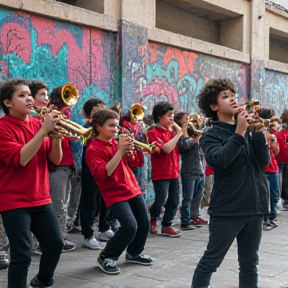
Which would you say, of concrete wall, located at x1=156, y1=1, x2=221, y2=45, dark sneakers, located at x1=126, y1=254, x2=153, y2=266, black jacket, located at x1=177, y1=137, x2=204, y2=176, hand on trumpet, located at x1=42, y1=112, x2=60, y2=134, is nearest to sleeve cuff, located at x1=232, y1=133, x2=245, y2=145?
hand on trumpet, located at x1=42, y1=112, x2=60, y2=134

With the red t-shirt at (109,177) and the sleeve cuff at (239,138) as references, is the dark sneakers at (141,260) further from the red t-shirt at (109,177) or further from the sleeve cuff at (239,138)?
the sleeve cuff at (239,138)

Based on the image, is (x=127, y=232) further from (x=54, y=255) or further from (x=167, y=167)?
(x=167, y=167)

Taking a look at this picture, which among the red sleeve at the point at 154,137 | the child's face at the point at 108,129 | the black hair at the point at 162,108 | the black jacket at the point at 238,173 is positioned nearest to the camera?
the black jacket at the point at 238,173

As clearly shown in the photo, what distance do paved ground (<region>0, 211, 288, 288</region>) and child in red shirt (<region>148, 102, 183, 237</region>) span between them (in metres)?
0.52

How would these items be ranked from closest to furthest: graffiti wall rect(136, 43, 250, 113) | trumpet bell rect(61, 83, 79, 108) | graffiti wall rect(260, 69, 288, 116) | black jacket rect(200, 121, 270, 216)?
black jacket rect(200, 121, 270, 216), trumpet bell rect(61, 83, 79, 108), graffiti wall rect(136, 43, 250, 113), graffiti wall rect(260, 69, 288, 116)

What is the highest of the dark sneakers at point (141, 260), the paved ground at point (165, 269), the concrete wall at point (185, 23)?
the concrete wall at point (185, 23)

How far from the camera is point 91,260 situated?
5.41 m

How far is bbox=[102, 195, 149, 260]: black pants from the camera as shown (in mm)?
4805

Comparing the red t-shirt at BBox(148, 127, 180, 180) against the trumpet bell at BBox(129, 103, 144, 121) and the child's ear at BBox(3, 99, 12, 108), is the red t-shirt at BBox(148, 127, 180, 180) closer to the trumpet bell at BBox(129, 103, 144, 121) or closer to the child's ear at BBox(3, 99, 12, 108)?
the trumpet bell at BBox(129, 103, 144, 121)

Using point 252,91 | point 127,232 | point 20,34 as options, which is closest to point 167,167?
point 127,232

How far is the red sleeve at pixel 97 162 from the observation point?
4.87 m

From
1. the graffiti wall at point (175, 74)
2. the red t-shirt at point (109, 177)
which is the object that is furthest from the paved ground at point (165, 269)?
the graffiti wall at point (175, 74)

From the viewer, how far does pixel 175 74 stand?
31.8ft

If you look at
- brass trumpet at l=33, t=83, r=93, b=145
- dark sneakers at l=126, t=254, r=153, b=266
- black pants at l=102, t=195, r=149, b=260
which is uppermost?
brass trumpet at l=33, t=83, r=93, b=145
